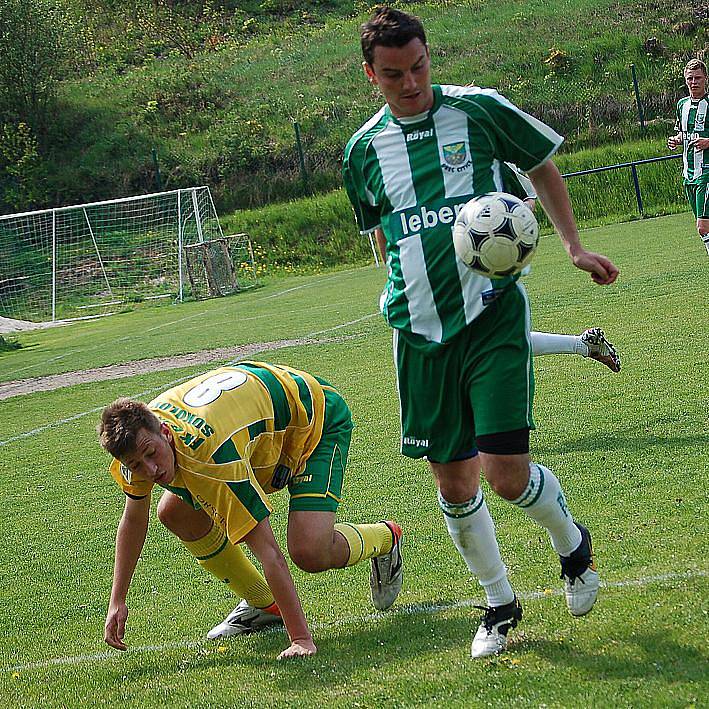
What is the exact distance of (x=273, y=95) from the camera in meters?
35.8

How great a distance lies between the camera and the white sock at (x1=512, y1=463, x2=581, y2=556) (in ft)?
11.4

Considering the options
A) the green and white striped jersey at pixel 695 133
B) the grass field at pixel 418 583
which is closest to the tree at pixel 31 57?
the grass field at pixel 418 583

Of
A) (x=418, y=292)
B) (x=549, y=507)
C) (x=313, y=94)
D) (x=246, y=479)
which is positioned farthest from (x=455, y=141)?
(x=313, y=94)

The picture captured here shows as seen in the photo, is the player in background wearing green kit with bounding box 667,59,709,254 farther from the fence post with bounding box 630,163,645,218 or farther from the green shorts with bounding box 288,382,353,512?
the fence post with bounding box 630,163,645,218

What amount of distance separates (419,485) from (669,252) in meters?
10.7

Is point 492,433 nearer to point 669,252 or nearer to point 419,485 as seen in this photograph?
point 419,485

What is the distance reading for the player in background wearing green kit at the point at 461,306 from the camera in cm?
344

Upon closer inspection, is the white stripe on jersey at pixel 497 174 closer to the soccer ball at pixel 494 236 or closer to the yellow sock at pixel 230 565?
the soccer ball at pixel 494 236

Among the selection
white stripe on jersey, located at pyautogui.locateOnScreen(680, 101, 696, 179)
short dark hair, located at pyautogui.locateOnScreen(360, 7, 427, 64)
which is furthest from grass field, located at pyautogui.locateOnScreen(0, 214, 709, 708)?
short dark hair, located at pyautogui.locateOnScreen(360, 7, 427, 64)

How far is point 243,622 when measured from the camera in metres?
4.27

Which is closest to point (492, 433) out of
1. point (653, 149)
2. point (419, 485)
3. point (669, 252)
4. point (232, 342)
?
point (419, 485)

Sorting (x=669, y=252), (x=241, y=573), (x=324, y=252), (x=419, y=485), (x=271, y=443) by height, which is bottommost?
(x=324, y=252)

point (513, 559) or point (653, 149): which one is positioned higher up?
point (513, 559)

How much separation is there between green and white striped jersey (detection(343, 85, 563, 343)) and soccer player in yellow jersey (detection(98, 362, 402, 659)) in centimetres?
70
